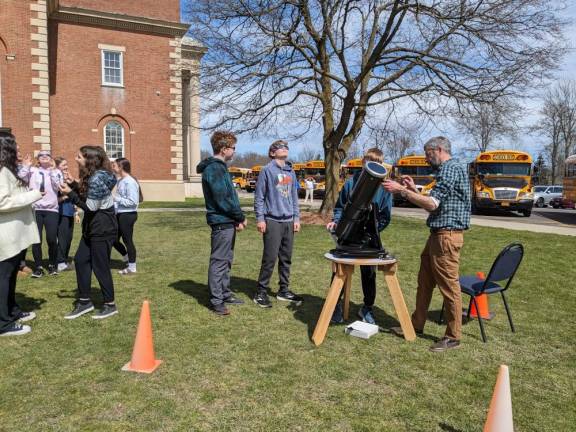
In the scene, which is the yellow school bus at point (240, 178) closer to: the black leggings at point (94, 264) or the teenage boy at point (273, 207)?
the teenage boy at point (273, 207)

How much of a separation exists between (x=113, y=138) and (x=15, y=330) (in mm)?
22809

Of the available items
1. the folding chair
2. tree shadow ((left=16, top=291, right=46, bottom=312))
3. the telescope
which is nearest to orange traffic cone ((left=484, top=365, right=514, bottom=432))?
the telescope

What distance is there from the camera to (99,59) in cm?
2461

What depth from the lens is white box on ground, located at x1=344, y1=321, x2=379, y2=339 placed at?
462 cm

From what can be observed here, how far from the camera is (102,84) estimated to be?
975 inches

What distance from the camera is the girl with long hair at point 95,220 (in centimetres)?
492

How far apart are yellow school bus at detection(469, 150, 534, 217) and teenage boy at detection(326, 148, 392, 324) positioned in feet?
61.9

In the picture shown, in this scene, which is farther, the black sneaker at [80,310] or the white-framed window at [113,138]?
the white-framed window at [113,138]

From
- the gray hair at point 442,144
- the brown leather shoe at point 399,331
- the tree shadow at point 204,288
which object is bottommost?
the brown leather shoe at point 399,331

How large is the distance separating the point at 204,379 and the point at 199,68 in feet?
37.6

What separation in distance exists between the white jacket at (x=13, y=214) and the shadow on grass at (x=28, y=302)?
1.28m

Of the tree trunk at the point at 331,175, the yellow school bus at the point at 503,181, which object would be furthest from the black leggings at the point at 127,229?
the yellow school bus at the point at 503,181

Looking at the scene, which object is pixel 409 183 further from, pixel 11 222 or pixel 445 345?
pixel 11 222

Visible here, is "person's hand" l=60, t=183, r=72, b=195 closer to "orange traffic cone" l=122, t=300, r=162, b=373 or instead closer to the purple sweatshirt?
the purple sweatshirt
